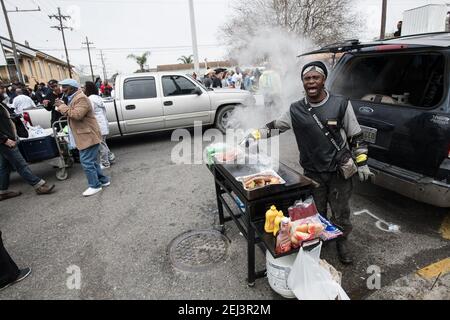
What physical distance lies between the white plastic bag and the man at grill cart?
790mm

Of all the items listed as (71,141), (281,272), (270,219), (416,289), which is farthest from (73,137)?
(416,289)

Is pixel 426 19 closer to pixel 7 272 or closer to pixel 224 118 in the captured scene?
pixel 224 118

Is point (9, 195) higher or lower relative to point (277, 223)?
lower

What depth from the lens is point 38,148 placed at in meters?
4.96

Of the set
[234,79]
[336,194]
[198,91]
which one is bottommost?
[336,194]

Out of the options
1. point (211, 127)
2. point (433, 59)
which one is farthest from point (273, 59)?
point (433, 59)

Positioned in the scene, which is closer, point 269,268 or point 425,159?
point 269,268

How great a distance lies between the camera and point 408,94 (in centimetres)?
363

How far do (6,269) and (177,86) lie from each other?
18.3 ft

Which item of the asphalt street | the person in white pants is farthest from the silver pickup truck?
the asphalt street

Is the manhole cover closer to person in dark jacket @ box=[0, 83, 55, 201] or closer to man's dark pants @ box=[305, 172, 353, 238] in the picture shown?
man's dark pants @ box=[305, 172, 353, 238]

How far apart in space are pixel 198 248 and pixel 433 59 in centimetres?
405

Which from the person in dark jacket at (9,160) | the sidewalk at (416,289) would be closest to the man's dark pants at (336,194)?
the sidewalk at (416,289)
